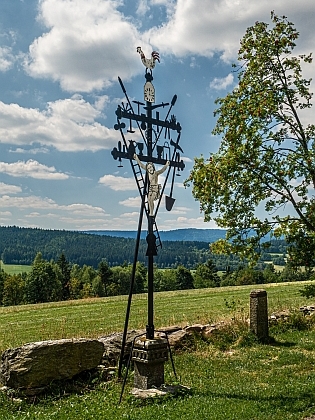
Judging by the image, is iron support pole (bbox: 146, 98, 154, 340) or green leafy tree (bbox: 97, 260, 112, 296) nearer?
iron support pole (bbox: 146, 98, 154, 340)

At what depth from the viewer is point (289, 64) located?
34.1ft

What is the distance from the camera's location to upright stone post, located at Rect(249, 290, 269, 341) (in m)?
13.0

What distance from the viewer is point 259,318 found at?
1310cm

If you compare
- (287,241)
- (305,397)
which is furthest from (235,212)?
(305,397)

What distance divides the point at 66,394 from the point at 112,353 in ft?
6.05

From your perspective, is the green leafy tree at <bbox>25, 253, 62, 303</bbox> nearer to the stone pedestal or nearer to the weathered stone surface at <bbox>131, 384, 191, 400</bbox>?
the stone pedestal

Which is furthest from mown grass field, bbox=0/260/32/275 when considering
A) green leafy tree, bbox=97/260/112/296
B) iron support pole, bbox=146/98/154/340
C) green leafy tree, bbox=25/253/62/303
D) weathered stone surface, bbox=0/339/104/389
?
iron support pole, bbox=146/98/154/340

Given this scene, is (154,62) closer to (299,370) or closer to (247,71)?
(247,71)

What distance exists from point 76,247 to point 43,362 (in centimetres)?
16923

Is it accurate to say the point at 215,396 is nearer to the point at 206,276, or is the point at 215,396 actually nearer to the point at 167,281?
the point at 206,276

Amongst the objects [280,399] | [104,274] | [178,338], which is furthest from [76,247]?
[280,399]

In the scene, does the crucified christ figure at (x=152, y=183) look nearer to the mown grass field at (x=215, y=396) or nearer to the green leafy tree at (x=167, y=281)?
the mown grass field at (x=215, y=396)

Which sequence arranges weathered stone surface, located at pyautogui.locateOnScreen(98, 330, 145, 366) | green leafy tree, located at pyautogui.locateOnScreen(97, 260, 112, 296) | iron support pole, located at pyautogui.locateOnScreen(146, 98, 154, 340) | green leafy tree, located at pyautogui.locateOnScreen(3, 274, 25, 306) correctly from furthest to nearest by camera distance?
green leafy tree, located at pyautogui.locateOnScreen(97, 260, 112, 296) → green leafy tree, located at pyautogui.locateOnScreen(3, 274, 25, 306) → weathered stone surface, located at pyautogui.locateOnScreen(98, 330, 145, 366) → iron support pole, located at pyautogui.locateOnScreen(146, 98, 154, 340)

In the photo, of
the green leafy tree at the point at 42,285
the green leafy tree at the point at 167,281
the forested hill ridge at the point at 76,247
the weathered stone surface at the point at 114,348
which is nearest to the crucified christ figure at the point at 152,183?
the weathered stone surface at the point at 114,348
